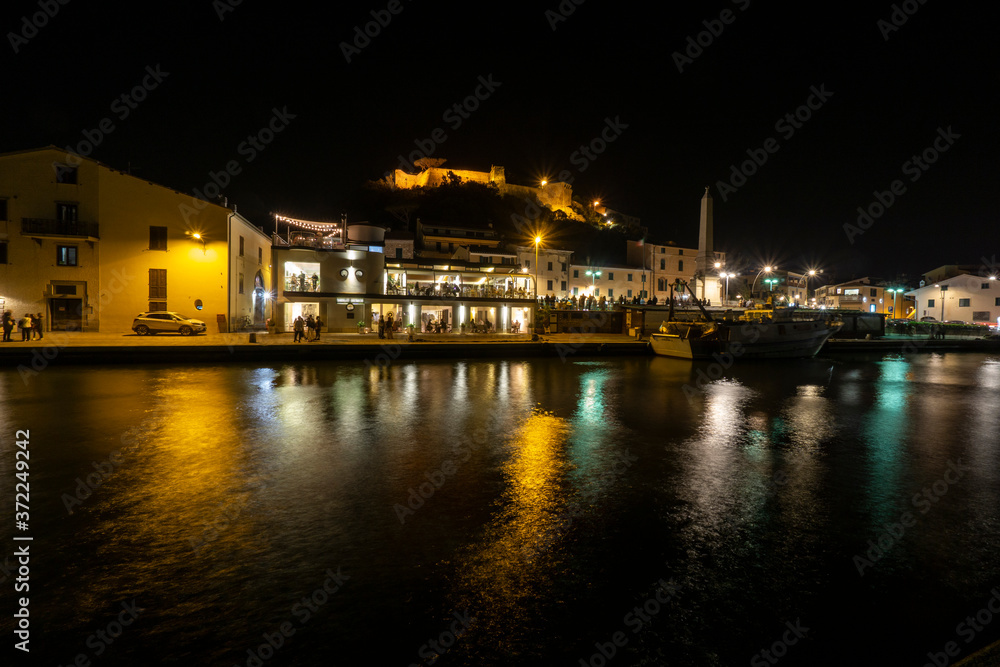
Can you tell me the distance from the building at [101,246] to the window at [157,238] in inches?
1.9

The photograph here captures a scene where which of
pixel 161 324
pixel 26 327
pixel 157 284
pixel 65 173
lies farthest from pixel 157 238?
pixel 26 327

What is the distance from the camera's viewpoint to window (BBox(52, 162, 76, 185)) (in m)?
27.2

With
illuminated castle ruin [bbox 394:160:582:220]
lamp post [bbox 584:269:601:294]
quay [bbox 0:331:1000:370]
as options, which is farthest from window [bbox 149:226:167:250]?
illuminated castle ruin [bbox 394:160:582:220]

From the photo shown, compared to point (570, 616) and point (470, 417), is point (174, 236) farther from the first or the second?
point (570, 616)

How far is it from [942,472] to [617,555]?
19.8 ft

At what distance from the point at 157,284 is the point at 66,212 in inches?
228

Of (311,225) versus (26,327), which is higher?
(311,225)

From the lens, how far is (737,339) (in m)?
26.0

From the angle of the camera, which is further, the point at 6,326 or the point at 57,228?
the point at 57,228

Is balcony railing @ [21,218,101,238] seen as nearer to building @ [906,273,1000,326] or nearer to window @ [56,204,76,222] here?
window @ [56,204,76,222]

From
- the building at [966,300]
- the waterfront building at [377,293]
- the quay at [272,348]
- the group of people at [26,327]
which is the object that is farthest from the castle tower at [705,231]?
the group of people at [26,327]

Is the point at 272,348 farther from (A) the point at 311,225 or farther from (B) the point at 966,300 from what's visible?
(B) the point at 966,300

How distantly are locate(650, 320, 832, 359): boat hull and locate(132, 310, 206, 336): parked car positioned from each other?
25.8m

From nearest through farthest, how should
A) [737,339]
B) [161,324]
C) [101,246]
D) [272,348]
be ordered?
[272,348] < [737,339] < [161,324] < [101,246]
